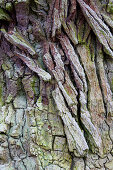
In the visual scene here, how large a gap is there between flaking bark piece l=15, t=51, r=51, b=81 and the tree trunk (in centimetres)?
2

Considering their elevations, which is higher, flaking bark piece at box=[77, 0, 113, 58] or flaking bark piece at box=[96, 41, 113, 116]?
flaking bark piece at box=[77, 0, 113, 58]

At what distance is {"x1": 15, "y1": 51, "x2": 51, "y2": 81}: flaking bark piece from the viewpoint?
250 centimetres

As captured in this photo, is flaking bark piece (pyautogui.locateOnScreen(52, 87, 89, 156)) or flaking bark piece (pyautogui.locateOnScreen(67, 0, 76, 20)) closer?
flaking bark piece (pyautogui.locateOnScreen(52, 87, 89, 156))

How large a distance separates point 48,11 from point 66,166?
259cm

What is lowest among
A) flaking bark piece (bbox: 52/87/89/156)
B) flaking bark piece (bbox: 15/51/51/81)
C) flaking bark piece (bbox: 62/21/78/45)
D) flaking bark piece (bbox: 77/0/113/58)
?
flaking bark piece (bbox: 52/87/89/156)

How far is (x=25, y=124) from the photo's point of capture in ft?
8.34

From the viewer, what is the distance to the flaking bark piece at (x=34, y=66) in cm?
250

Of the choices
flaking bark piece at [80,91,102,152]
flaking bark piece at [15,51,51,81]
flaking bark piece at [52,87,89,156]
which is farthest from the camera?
flaking bark piece at [15,51,51,81]

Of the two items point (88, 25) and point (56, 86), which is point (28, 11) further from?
point (56, 86)

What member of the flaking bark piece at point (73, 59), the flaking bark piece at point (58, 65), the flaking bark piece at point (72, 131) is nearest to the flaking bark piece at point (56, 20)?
the flaking bark piece at point (73, 59)

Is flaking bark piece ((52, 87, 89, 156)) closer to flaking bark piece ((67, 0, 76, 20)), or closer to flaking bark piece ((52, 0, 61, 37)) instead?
flaking bark piece ((52, 0, 61, 37))

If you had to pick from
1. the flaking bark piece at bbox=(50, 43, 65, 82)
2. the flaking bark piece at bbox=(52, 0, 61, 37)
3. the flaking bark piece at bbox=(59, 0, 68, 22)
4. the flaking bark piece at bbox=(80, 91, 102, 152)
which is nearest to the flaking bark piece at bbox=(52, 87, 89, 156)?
the flaking bark piece at bbox=(80, 91, 102, 152)

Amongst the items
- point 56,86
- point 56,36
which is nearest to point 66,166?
point 56,86

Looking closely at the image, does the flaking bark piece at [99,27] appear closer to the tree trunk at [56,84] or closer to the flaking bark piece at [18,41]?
the tree trunk at [56,84]
